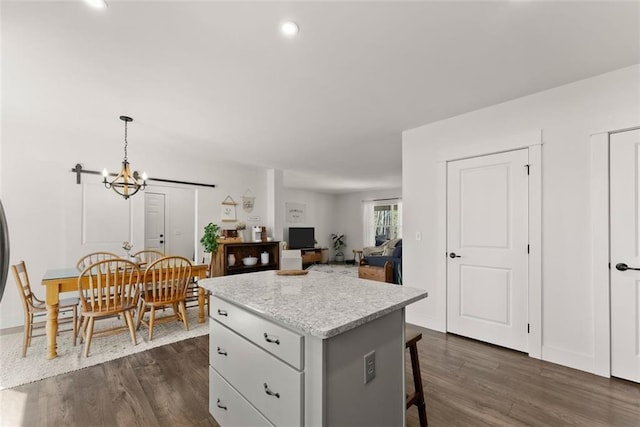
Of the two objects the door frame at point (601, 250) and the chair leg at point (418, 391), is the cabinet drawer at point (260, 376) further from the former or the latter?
the door frame at point (601, 250)

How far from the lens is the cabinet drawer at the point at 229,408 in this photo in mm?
1479

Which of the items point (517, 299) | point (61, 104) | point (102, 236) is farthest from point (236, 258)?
point (517, 299)

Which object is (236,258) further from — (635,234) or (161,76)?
(635,234)

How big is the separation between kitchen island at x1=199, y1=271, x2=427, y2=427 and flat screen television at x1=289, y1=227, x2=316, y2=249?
7.35 m

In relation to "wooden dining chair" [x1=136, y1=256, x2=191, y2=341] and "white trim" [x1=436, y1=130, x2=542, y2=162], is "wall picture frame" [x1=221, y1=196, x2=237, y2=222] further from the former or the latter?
"white trim" [x1=436, y1=130, x2=542, y2=162]

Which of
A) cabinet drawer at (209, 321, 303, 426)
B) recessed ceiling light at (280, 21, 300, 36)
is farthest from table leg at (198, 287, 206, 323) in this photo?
recessed ceiling light at (280, 21, 300, 36)

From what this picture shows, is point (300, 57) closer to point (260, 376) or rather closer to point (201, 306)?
point (260, 376)

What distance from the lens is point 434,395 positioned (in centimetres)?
219

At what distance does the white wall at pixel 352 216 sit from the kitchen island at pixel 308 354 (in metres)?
8.00

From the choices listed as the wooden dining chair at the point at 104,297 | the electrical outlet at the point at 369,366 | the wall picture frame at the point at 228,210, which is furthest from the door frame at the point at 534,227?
the wall picture frame at the point at 228,210

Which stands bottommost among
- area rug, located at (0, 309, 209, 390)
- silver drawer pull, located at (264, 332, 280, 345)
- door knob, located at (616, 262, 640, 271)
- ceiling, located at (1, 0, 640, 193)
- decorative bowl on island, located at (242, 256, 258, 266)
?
area rug, located at (0, 309, 209, 390)

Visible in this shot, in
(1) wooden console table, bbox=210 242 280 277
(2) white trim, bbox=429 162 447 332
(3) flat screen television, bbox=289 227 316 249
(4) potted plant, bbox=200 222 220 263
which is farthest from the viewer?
(3) flat screen television, bbox=289 227 316 249

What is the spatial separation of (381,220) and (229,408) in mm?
8147

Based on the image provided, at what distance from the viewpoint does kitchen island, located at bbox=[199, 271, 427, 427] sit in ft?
3.90
